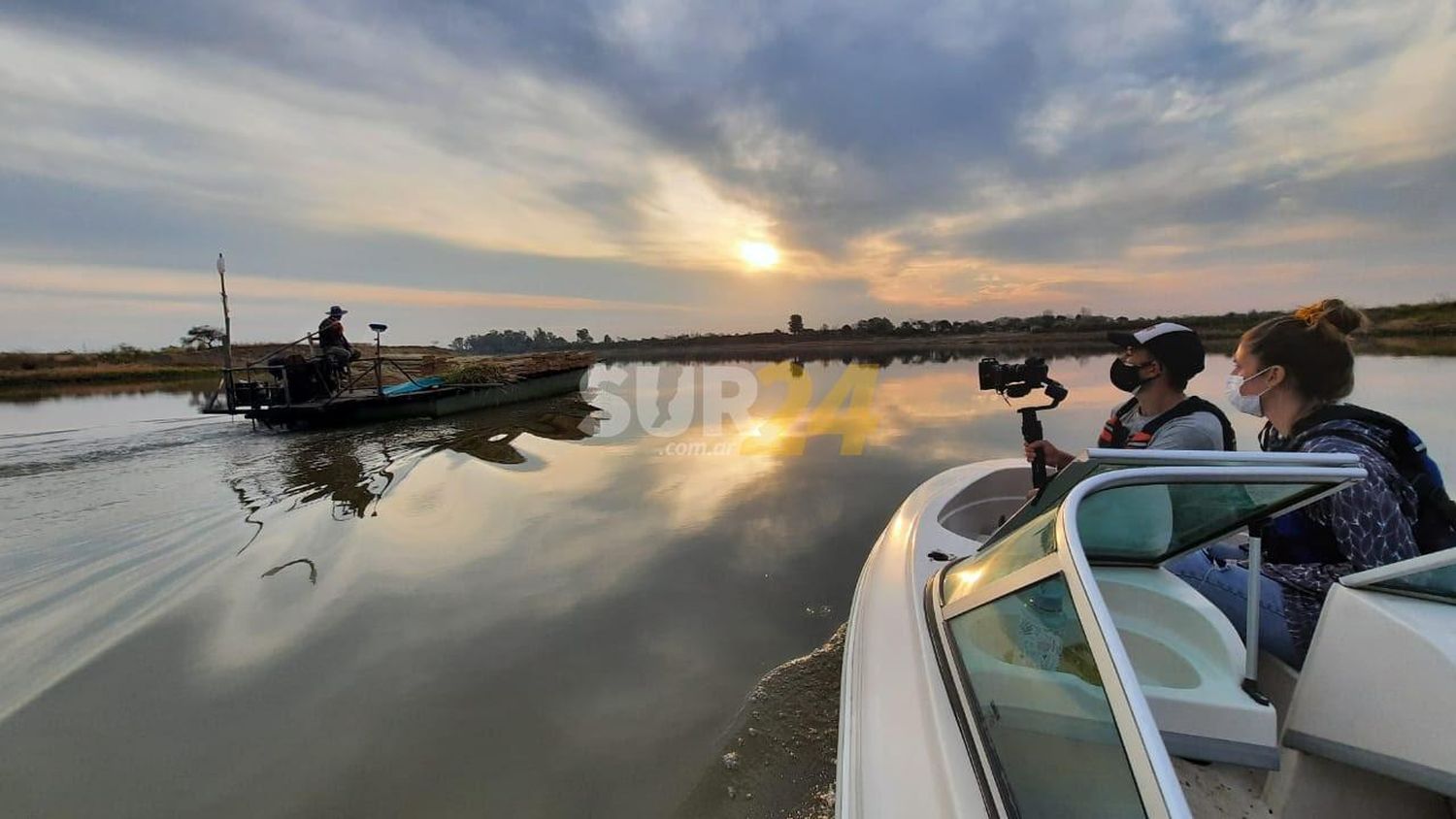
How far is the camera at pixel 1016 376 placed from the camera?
2.84 meters

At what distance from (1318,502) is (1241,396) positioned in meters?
0.73

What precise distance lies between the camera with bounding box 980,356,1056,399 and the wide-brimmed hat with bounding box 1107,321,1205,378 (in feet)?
1.14

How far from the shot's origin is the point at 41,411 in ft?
55.8

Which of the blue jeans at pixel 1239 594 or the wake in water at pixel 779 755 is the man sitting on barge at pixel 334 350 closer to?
the wake in water at pixel 779 755

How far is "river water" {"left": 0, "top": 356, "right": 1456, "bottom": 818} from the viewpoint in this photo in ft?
8.44

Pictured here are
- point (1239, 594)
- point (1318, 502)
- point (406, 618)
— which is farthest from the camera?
point (406, 618)

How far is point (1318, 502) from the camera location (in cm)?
182

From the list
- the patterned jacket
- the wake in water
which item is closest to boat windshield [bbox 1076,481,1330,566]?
the patterned jacket

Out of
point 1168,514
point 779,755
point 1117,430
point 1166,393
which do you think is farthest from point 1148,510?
point 779,755

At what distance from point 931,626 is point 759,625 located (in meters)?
1.96

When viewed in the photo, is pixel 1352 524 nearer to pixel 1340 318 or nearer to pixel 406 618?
pixel 1340 318

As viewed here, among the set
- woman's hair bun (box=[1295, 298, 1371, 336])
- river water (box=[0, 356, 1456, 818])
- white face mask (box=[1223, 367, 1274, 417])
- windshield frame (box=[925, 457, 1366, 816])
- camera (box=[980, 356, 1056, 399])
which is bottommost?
river water (box=[0, 356, 1456, 818])

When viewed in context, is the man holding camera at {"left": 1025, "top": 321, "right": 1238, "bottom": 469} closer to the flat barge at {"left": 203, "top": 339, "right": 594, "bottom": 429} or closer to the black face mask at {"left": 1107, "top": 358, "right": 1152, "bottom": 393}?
the black face mask at {"left": 1107, "top": 358, "right": 1152, "bottom": 393}

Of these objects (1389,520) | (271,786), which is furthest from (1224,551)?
(271,786)
